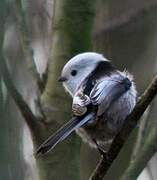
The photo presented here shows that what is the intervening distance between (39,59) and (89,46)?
56.6 inches

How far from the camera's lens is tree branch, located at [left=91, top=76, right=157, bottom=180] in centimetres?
151

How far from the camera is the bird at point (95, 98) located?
1.80m

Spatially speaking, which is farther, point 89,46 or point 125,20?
point 125,20

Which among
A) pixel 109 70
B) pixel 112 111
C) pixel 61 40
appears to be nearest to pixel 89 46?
pixel 61 40

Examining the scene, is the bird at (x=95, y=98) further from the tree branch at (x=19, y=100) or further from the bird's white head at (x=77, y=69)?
the tree branch at (x=19, y=100)

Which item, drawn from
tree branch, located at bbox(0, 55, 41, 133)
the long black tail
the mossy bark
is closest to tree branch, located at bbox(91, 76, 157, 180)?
the long black tail

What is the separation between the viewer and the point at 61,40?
7.58 ft

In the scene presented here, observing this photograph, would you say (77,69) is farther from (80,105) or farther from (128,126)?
(128,126)

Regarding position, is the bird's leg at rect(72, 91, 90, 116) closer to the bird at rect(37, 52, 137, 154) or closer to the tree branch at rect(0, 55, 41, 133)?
the bird at rect(37, 52, 137, 154)

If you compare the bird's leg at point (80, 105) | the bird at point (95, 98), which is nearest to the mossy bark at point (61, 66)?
the bird at point (95, 98)

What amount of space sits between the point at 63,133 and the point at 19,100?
0.74 ft

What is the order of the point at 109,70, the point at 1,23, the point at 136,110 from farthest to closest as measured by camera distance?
the point at 109,70 → the point at 1,23 → the point at 136,110

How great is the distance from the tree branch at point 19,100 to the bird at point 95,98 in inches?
6.0

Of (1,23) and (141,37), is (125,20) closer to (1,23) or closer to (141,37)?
(141,37)
